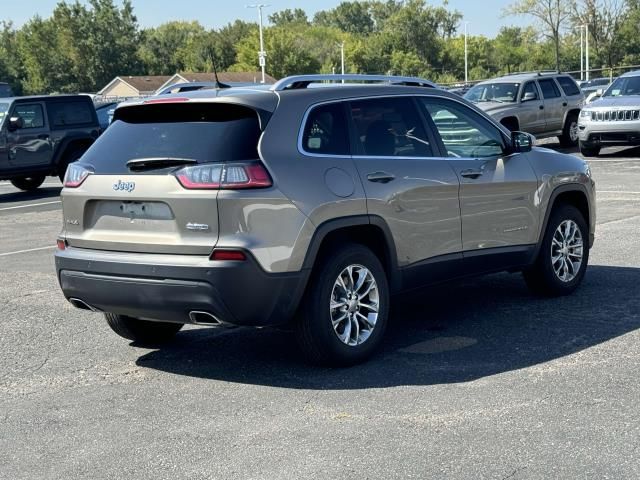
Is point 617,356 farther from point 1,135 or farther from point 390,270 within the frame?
point 1,135

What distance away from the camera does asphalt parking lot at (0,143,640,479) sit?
4504mm

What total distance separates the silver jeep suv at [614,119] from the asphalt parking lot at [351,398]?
13587 millimetres

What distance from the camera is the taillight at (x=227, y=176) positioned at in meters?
5.46

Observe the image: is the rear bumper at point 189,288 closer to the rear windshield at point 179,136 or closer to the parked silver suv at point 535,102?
the rear windshield at point 179,136

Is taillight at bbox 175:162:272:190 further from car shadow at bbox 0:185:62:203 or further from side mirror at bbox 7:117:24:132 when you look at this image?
side mirror at bbox 7:117:24:132

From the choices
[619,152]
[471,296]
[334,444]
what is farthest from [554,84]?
[334,444]

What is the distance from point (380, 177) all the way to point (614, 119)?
53.3 feet

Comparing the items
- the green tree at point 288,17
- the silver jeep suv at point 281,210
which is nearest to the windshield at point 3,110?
the silver jeep suv at point 281,210

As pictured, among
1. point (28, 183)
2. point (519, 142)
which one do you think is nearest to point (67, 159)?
point (28, 183)

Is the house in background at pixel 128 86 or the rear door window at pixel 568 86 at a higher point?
the house in background at pixel 128 86

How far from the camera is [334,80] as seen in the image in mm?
6531

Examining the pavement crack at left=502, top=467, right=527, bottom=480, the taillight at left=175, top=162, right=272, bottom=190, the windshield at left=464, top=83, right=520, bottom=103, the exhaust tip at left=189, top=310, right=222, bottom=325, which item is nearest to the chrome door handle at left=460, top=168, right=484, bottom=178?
the taillight at left=175, top=162, right=272, bottom=190

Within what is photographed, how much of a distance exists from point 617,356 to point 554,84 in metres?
19.7

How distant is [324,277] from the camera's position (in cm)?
578
